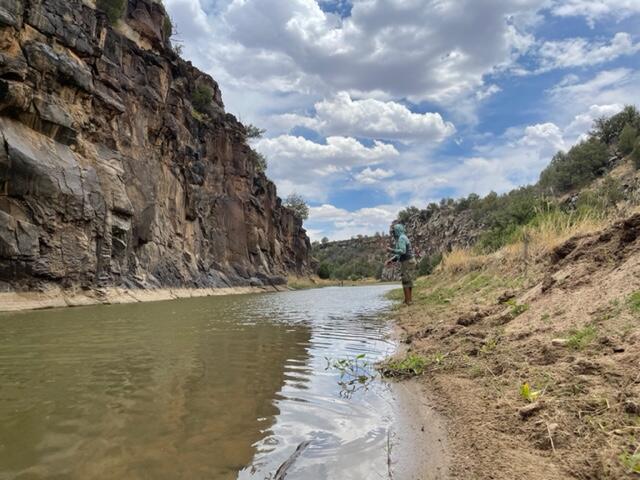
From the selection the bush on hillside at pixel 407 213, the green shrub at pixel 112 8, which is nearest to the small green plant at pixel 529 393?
the green shrub at pixel 112 8

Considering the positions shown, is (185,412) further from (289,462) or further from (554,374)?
(554,374)

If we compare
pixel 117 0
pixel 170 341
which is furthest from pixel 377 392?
pixel 117 0

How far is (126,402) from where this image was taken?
436 centimetres

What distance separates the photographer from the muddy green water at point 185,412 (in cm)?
304

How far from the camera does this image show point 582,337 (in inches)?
173

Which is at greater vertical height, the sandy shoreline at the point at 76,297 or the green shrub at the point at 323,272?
the green shrub at the point at 323,272

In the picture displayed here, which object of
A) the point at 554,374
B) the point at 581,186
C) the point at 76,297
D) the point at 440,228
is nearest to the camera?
the point at 554,374

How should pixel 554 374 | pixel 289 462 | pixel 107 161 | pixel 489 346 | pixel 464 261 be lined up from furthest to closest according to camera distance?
pixel 107 161, pixel 464 261, pixel 489 346, pixel 554 374, pixel 289 462

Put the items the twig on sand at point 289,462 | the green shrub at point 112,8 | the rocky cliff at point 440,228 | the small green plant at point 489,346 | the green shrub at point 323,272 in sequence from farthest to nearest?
the rocky cliff at point 440,228, the green shrub at point 323,272, the green shrub at point 112,8, the small green plant at point 489,346, the twig on sand at point 289,462

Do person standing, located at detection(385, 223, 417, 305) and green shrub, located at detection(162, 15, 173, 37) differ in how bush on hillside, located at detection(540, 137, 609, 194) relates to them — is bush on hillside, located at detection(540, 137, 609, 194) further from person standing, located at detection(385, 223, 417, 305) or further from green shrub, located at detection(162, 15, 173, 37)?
green shrub, located at detection(162, 15, 173, 37)

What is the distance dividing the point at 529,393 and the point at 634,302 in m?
1.81

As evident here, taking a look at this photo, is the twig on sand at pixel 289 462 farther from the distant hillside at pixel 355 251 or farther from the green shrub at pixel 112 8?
the distant hillside at pixel 355 251

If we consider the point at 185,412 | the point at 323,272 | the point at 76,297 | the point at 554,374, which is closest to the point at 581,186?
the point at 76,297

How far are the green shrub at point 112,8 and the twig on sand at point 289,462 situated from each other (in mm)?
37381
